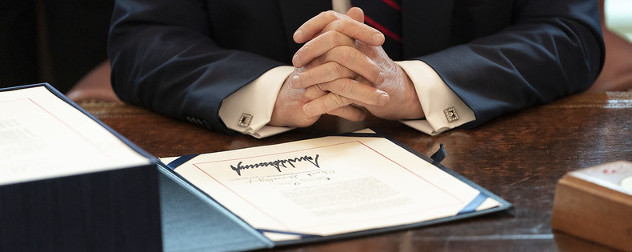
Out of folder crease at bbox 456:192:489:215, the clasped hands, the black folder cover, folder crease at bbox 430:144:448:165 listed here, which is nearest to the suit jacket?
the clasped hands

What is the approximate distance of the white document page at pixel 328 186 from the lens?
84cm

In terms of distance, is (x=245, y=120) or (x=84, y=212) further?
(x=245, y=120)

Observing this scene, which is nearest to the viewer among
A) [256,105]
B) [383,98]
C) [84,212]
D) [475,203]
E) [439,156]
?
[84,212]

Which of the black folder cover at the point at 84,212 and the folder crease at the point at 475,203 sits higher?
the black folder cover at the point at 84,212

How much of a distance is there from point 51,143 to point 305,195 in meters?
0.32

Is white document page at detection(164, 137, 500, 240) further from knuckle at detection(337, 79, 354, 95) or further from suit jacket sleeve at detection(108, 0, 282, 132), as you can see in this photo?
suit jacket sleeve at detection(108, 0, 282, 132)

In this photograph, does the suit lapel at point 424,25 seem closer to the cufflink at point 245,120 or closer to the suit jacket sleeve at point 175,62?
the suit jacket sleeve at point 175,62

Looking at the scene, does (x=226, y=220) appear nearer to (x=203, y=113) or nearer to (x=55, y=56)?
(x=203, y=113)

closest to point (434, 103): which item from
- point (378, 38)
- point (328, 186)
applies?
point (378, 38)

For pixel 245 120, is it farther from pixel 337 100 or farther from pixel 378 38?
pixel 378 38

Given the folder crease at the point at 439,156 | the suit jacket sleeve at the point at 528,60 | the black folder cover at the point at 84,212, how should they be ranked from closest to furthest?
the black folder cover at the point at 84,212, the folder crease at the point at 439,156, the suit jacket sleeve at the point at 528,60

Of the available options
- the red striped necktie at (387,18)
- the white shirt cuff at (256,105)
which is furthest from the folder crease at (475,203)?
the red striped necktie at (387,18)

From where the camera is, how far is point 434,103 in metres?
1.32

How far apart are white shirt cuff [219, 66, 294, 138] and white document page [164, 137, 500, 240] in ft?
0.43
